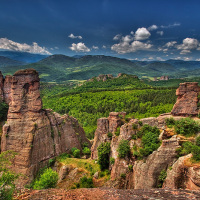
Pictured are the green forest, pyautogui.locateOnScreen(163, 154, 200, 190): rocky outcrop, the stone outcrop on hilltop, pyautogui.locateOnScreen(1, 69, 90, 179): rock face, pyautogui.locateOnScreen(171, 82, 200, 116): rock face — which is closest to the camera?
pyautogui.locateOnScreen(163, 154, 200, 190): rocky outcrop

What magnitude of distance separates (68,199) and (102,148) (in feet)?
77.8

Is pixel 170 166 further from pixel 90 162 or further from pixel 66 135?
pixel 66 135

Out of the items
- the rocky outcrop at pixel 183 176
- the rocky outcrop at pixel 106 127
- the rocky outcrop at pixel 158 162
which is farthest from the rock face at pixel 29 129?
the rocky outcrop at pixel 183 176

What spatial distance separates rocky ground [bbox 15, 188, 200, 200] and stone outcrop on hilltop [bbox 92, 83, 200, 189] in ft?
13.7

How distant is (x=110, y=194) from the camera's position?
15.7 metres

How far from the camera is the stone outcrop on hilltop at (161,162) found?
19578 millimetres

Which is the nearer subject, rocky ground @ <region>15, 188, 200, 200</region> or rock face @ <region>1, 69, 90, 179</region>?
rocky ground @ <region>15, 188, 200, 200</region>

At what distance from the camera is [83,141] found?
55.0 meters

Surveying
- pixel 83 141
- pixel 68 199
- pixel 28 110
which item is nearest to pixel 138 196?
pixel 68 199

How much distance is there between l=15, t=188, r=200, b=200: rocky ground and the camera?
14219 millimetres

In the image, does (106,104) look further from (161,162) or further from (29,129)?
A: (161,162)

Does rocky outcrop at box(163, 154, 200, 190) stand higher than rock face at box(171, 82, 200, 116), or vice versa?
rock face at box(171, 82, 200, 116)

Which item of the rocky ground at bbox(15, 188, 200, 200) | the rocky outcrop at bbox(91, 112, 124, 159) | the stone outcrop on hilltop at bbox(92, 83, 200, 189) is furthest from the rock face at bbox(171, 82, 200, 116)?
the rocky ground at bbox(15, 188, 200, 200)

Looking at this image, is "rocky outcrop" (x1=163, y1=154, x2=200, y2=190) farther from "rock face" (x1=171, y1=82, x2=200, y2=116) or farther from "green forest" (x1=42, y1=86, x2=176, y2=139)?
"green forest" (x1=42, y1=86, x2=176, y2=139)
